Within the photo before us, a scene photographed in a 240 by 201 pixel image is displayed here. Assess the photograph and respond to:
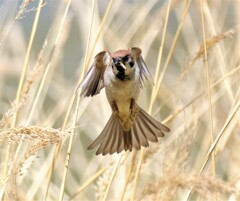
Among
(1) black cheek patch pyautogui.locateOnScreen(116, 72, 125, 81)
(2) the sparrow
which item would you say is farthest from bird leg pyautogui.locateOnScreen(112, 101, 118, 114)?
(1) black cheek patch pyautogui.locateOnScreen(116, 72, 125, 81)

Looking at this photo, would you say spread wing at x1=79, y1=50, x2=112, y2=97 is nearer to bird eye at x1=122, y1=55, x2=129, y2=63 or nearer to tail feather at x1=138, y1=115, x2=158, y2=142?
bird eye at x1=122, y1=55, x2=129, y2=63

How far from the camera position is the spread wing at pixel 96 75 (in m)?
1.58

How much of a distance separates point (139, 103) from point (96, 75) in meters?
0.54

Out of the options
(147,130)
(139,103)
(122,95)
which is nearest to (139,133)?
(147,130)

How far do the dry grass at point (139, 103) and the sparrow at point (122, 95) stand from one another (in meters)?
0.04

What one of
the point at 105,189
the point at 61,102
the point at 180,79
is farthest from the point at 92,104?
the point at 105,189

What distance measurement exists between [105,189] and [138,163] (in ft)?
0.58

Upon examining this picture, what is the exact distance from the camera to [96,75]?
167 centimetres

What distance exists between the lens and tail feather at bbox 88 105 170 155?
1.60 meters

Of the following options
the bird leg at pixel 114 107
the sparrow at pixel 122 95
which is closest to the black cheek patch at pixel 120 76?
the sparrow at pixel 122 95

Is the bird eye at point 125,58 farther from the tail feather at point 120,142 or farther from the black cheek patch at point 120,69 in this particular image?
the tail feather at point 120,142

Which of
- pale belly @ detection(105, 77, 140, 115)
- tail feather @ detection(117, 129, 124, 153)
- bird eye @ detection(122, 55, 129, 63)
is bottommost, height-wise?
tail feather @ detection(117, 129, 124, 153)

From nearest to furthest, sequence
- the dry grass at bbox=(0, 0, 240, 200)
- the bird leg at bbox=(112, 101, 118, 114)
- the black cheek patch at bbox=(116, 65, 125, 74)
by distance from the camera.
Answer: the dry grass at bbox=(0, 0, 240, 200)
the black cheek patch at bbox=(116, 65, 125, 74)
the bird leg at bbox=(112, 101, 118, 114)

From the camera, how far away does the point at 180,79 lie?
1.52 meters
